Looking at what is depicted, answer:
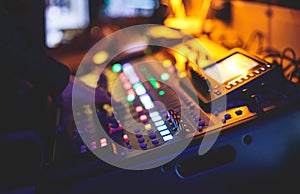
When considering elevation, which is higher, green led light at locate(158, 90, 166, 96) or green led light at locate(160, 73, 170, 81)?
green led light at locate(160, 73, 170, 81)

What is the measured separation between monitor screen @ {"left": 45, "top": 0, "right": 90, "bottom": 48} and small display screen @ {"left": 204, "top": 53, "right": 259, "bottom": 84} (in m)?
0.90

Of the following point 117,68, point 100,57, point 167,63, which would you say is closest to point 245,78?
point 167,63

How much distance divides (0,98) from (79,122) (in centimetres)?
23

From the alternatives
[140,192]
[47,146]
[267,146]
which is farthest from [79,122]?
[267,146]

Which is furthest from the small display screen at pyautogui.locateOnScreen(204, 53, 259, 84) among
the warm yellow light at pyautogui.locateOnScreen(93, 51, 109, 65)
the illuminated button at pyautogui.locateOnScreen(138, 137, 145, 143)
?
the warm yellow light at pyautogui.locateOnScreen(93, 51, 109, 65)

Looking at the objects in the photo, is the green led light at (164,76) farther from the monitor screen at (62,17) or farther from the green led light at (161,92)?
the monitor screen at (62,17)

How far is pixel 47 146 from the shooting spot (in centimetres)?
64

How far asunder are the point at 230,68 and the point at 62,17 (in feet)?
3.43

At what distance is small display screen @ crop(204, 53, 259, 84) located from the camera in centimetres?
62

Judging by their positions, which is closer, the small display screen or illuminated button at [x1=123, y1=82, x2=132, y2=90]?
the small display screen

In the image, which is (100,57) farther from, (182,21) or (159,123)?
(159,123)

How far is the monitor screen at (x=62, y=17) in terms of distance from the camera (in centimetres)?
139

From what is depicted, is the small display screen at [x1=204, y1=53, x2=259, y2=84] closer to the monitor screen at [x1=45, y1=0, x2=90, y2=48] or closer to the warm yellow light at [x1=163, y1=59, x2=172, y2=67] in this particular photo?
the warm yellow light at [x1=163, y1=59, x2=172, y2=67]

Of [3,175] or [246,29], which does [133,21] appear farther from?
[3,175]
